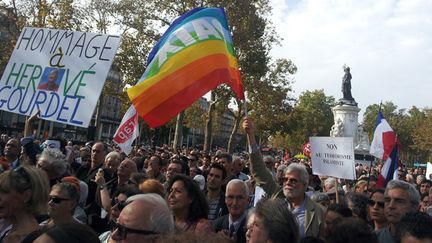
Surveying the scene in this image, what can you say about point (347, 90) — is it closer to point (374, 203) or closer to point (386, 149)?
point (386, 149)

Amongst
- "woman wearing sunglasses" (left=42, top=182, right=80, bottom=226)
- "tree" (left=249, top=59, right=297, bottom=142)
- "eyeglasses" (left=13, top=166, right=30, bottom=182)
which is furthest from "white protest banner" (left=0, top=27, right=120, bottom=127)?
"tree" (left=249, top=59, right=297, bottom=142)

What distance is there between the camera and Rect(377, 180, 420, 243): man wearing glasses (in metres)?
4.52

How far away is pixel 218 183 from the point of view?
19.6 ft

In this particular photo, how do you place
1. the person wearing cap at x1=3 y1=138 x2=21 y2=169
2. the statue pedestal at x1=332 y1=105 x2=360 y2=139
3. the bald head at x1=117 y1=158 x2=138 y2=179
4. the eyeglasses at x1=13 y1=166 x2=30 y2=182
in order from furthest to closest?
the statue pedestal at x1=332 y1=105 x2=360 y2=139
the person wearing cap at x1=3 y1=138 x2=21 y2=169
the bald head at x1=117 y1=158 x2=138 y2=179
the eyeglasses at x1=13 y1=166 x2=30 y2=182

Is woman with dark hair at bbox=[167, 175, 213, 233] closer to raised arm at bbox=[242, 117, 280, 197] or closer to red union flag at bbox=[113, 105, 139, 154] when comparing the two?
raised arm at bbox=[242, 117, 280, 197]

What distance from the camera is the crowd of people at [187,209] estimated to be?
272 centimetres

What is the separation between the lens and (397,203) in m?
4.59

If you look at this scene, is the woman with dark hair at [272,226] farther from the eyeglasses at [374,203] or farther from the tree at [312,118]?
the tree at [312,118]

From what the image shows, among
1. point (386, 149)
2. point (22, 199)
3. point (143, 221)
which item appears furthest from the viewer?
point (386, 149)

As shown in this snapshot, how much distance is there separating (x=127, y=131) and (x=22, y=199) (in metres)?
6.39

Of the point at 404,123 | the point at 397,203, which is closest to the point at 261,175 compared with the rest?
the point at 397,203

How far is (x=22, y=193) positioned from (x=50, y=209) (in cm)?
40

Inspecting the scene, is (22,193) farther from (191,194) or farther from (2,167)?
(2,167)

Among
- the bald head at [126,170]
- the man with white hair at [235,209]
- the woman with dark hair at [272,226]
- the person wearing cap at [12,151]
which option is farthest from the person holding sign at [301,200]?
the person wearing cap at [12,151]
